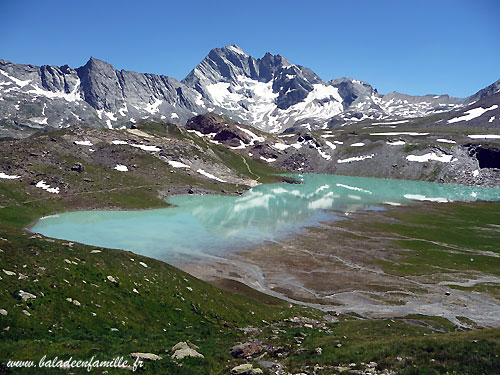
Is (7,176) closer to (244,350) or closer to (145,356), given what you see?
(145,356)

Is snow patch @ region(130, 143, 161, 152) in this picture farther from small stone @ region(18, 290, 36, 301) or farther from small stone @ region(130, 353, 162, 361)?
small stone @ region(130, 353, 162, 361)

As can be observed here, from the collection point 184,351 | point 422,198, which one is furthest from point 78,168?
point 422,198

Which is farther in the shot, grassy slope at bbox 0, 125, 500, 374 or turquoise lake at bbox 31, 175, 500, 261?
turquoise lake at bbox 31, 175, 500, 261

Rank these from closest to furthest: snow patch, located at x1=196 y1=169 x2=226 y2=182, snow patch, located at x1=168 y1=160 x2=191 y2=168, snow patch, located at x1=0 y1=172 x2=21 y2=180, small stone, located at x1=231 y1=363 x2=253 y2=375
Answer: small stone, located at x1=231 y1=363 x2=253 y2=375
snow patch, located at x1=0 y1=172 x2=21 y2=180
snow patch, located at x1=168 y1=160 x2=191 y2=168
snow patch, located at x1=196 y1=169 x2=226 y2=182

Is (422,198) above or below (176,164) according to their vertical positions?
below

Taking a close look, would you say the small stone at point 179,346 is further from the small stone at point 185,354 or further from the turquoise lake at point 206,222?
the turquoise lake at point 206,222

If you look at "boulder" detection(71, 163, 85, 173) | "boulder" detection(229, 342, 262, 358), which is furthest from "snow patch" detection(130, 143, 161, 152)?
"boulder" detection(229, 342, 262, 358)
